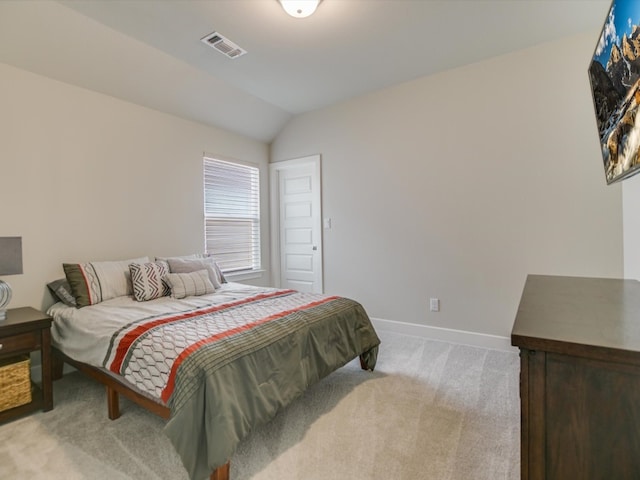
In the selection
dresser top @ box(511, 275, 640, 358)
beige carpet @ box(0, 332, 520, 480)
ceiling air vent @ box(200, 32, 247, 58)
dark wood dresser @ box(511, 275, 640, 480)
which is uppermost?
ceiling air vent @ box(200, 32, 247, 58)

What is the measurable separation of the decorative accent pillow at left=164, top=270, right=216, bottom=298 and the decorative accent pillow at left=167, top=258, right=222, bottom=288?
17 cm

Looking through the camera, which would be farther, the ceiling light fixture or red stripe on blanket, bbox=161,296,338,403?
the ceiling light fixture

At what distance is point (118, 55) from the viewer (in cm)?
264

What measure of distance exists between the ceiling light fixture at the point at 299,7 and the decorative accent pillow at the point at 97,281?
7.91ft

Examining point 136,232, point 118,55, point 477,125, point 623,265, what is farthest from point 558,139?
point 136,232

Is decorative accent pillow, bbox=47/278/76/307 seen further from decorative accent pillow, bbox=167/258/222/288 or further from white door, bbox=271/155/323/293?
white door, bbox=271/155/323/293

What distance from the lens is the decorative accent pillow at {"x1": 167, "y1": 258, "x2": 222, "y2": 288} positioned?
3.02 m

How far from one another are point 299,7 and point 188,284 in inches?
88.9

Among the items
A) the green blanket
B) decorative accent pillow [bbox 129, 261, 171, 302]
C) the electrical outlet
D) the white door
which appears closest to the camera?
the green blanket

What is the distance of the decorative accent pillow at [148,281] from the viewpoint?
2.62 m

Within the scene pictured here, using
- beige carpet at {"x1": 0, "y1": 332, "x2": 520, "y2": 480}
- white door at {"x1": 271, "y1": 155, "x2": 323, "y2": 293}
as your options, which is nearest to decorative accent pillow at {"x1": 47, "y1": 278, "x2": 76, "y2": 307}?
beige carpet at {"x1": 0, "y1": 332, "x2": 520, "y2": 480}

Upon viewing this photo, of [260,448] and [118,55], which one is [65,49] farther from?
[260,448]


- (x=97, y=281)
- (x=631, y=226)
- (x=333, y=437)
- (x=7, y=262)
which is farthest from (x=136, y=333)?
(x=631, y=226)

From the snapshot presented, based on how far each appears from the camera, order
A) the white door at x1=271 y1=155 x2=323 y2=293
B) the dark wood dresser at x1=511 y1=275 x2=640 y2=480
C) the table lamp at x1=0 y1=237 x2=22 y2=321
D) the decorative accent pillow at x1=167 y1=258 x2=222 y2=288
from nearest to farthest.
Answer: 1. the dark wood dresser at x1=511 y1=275 x2=640 y2=480
2. the table lamp at x1=0 y1=237 x2=22 y2=321
3. the decorative accent pillow at x1=167 y1=258 x2=222 y2=288
4. the white door at x1=271 y1=155 x2=323 y2=293
